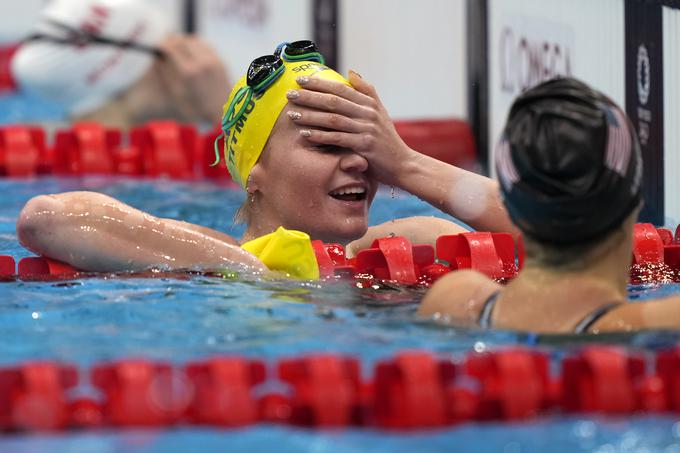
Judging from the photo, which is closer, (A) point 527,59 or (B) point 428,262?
(B) point 428,262

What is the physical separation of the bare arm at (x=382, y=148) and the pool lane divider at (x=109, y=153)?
2796mm

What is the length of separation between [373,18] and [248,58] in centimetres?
115

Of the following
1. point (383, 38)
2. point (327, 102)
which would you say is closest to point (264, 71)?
point (327, 102)

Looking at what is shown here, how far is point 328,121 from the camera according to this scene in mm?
3223

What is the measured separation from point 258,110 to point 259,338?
1247mm

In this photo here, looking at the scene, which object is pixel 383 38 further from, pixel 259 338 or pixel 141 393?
pixel 141 393

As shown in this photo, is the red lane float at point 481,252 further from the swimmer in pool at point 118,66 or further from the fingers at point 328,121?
the swimmer in pool at point 118,66

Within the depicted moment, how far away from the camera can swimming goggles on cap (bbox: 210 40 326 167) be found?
10.9 ft

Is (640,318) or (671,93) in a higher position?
(671,93)

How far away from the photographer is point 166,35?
321 inches

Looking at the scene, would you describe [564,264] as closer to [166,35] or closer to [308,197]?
[308,197]

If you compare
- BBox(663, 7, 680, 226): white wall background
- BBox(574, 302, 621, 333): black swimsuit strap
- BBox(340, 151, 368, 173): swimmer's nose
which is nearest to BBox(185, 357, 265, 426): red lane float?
BBox(574, 302, 621, 333): black swimsuit strap

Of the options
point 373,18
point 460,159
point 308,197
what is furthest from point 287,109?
point 373,18

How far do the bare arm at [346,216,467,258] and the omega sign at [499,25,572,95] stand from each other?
173 cm
